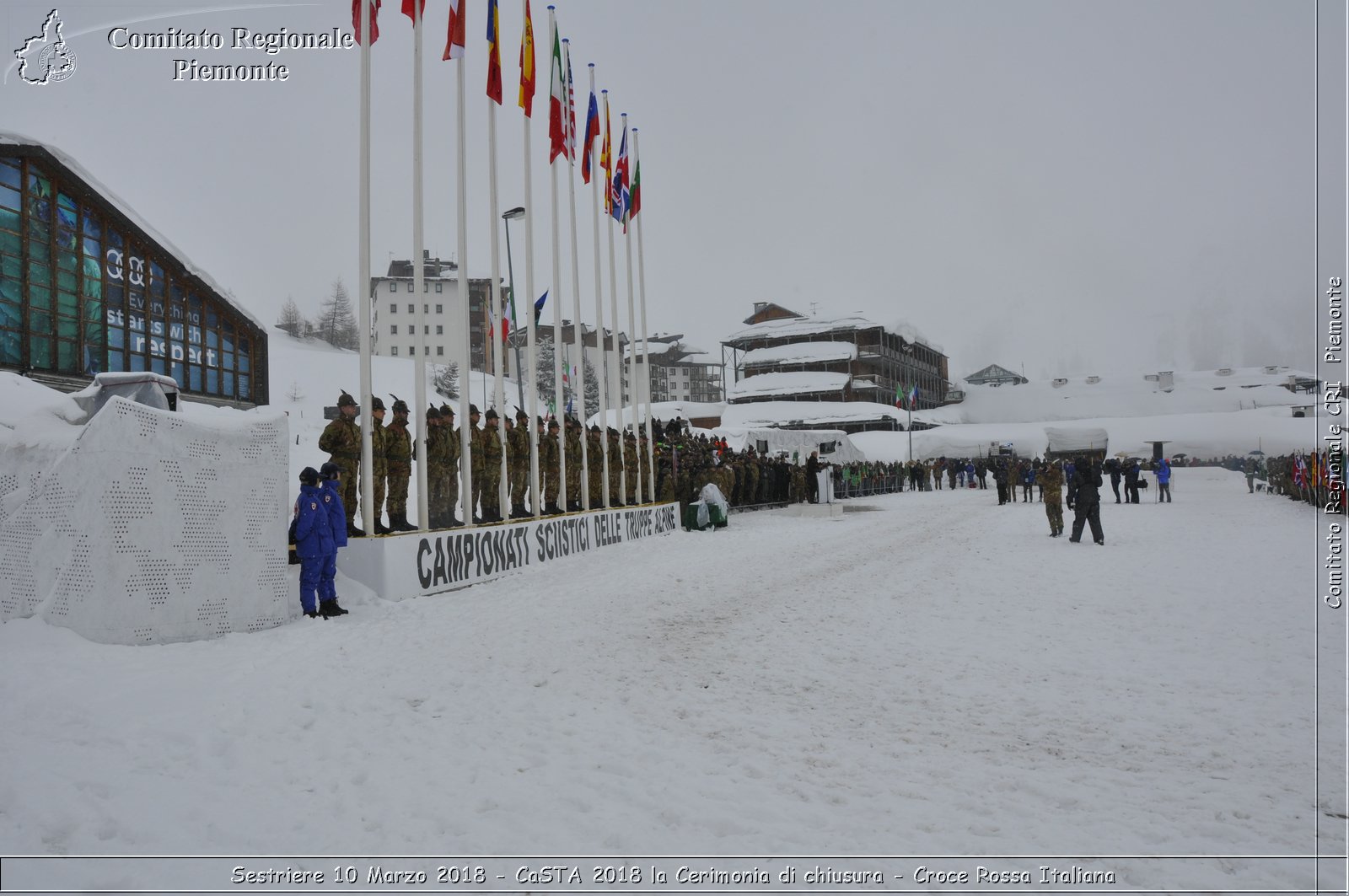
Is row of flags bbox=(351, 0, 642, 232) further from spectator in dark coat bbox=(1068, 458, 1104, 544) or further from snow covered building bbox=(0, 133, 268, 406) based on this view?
snow covered building bbox=(0, 133, 268, 406)

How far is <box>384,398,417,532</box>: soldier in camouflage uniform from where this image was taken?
1195 cm

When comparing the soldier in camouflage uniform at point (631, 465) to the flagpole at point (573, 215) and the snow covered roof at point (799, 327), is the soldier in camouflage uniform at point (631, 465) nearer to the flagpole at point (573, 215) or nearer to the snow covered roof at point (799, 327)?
the flagpole at point (573, 215)

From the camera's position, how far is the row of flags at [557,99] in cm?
1236

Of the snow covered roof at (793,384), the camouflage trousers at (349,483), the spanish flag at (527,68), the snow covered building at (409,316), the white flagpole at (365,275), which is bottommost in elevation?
the camouflage trousers at (349,483)

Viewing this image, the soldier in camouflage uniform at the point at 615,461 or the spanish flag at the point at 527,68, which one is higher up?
the spanish flag at the point at 527,68

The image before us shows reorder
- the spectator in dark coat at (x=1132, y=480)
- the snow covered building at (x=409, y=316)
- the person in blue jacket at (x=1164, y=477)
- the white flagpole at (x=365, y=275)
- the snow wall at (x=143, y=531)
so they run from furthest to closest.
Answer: the snow covered building at (x=409, y=316)
the spectator in dark coat at (x=1132, y=480)
the person in blue jacket at (x=1164, y=477)
the white flagpole at (x=365, y=275)
the snow wall at (x=143, y=531)

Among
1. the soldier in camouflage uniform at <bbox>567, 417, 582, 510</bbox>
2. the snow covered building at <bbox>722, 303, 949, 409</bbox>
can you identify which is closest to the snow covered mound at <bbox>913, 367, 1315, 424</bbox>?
the snow covered building at <bbox>722, 303, 949, 409</bbox>

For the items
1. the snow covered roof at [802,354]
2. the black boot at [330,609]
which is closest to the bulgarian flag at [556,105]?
the black boot at [330,609]

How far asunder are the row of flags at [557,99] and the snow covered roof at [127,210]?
15.0 m

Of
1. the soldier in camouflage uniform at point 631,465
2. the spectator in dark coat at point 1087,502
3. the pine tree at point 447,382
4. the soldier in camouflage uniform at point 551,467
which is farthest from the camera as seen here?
the pine tree at point 447,382

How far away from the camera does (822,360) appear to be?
78.6 meters

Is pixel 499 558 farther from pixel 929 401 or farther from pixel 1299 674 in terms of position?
pixel 929 401

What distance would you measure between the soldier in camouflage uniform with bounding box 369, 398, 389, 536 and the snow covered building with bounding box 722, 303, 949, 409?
6487 cm

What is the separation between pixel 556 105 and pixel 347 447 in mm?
8649
